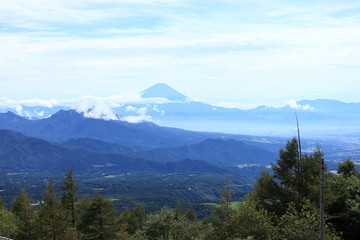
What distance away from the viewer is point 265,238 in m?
29.5

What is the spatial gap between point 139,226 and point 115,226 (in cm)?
3158

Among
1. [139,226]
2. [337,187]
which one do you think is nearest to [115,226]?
[337,187]

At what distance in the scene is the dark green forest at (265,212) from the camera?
98.4 ft

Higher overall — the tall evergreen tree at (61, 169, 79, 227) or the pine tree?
the tall evergreen tree at (61, 169, 79, 227)

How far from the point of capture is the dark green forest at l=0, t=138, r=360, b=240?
29984 millimetres

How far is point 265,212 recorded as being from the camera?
3112 cm

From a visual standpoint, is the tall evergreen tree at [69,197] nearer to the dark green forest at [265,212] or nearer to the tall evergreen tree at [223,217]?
the dark green forest at [265,212]

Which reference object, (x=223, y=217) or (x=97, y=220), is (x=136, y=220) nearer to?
(x=97, y=220)

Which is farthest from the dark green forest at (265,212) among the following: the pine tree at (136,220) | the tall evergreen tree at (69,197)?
the pine tree at (136,220)

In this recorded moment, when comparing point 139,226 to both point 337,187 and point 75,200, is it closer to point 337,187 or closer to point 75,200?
point 75,200

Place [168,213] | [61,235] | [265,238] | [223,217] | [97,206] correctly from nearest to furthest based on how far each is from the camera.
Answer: [265,238] → [223,217] → [61,235] → [97,206] → [168,213]

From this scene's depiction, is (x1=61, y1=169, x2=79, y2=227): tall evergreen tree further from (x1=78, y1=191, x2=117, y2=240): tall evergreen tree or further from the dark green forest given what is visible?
(x1=78, y1=191, x2=117, y2=240): tall evergreen tree

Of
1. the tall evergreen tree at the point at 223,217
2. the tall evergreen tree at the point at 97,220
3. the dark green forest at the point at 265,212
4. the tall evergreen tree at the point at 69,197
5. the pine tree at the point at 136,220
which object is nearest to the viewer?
the dark green forest at the point at 265,212

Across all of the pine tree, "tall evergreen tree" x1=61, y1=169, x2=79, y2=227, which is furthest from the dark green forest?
the pine tree
